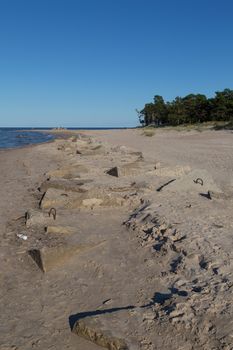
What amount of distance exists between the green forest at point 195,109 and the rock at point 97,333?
2101 inches

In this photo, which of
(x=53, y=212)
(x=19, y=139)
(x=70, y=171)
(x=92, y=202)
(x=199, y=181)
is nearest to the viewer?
(x=53, y=212)

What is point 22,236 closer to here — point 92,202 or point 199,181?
point 92,202

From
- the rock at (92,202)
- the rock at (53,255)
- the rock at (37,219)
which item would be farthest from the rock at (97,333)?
the rock at (92,202)

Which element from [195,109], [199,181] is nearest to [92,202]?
[199,181]

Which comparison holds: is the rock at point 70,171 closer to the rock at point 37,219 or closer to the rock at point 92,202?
the rock at point 92,202

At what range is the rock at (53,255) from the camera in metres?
4.68

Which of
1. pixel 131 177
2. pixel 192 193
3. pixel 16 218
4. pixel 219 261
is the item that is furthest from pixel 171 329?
pixel 131 177

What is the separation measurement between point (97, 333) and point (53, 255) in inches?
71.8

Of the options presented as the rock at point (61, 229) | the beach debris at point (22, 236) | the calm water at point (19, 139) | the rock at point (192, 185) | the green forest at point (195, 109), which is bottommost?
the calm water at point (19, 139)

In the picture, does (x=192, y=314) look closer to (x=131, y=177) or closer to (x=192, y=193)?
(x=192, y=193)

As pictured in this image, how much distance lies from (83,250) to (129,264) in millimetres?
706

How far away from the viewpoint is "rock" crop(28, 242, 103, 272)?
15.4 feet

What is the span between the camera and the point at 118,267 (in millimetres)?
4688

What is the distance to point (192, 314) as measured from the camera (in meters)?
3.30
